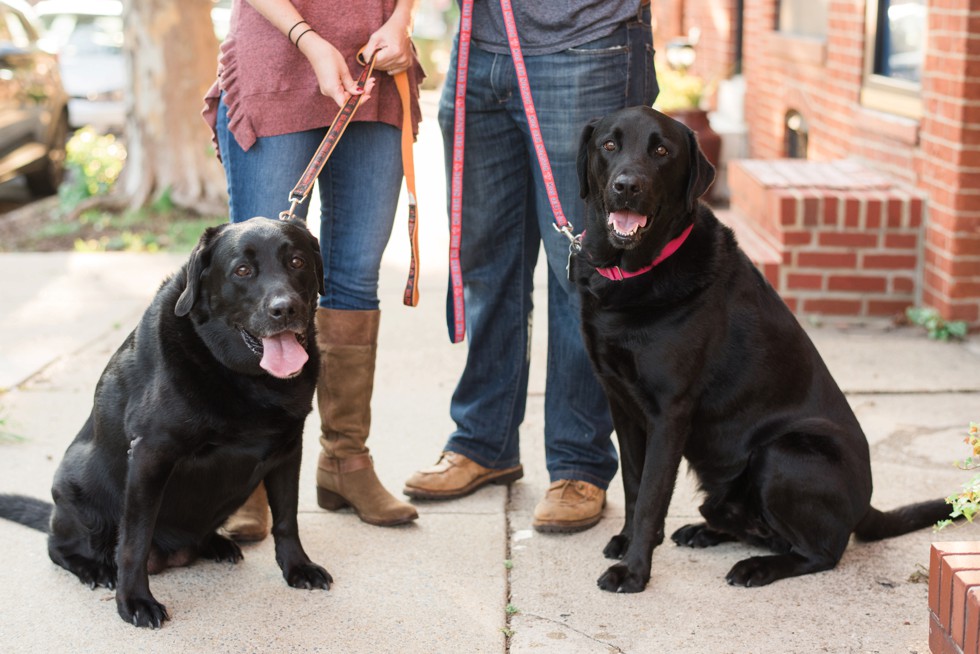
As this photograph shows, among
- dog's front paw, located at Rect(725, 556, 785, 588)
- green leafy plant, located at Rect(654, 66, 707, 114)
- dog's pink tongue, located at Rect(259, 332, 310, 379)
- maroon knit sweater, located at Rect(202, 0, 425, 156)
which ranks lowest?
dog's front paw, located at Rect(725, 556, 785, 588)

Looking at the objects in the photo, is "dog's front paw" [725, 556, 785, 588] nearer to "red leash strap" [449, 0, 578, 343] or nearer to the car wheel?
"red leash strap" [449, 0, 578, 343]

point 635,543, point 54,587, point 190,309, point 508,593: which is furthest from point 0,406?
point 635,543

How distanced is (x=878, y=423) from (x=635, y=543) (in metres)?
1.61

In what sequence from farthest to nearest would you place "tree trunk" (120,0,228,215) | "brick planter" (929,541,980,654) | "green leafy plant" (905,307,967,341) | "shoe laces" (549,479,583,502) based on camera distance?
"tree trunk" (120,0,228,215)
"green leafy plant" (905,307,967,341)
"shoe laces" (549,479,583,502)
"brick planter" (929,541,980,654)

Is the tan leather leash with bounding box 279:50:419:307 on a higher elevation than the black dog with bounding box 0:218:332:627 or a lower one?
higher

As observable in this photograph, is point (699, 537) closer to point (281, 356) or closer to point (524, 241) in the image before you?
point (524, 241)

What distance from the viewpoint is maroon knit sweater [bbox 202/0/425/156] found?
3.17 m

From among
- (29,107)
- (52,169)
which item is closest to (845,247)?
(29,107)

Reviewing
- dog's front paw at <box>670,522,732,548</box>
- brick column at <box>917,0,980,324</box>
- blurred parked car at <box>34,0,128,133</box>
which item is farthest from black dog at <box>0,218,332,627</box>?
blurred parked car at <box>34,0,128,133</box>

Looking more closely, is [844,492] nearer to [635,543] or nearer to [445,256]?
[635,543]

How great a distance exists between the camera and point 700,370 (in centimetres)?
305

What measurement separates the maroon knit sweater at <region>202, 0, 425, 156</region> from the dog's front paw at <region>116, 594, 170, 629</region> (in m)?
1.26

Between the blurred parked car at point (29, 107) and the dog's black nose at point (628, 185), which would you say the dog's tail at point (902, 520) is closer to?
the dog's black nose at point (628, 185)

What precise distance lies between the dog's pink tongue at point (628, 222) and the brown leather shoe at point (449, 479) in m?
1.16
